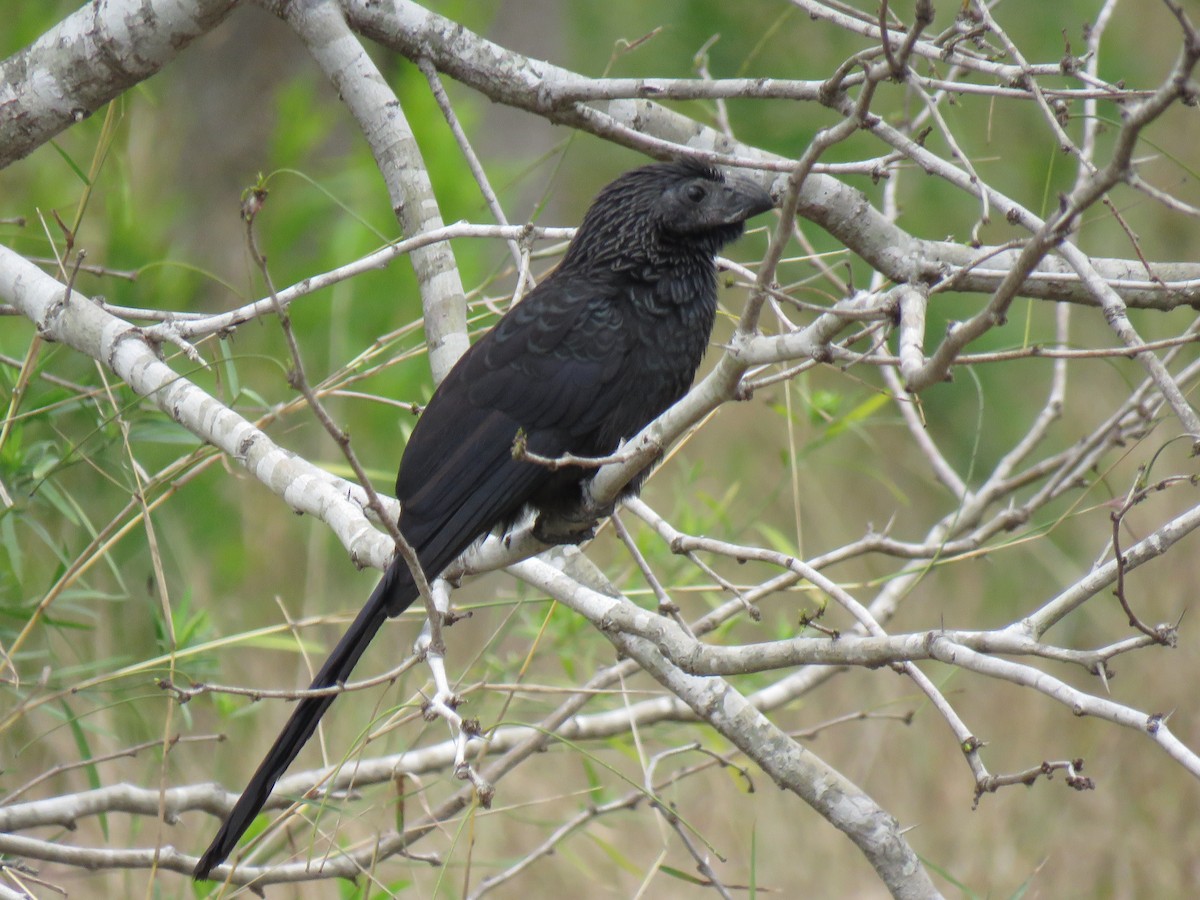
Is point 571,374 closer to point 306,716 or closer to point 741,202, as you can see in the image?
point 741,202

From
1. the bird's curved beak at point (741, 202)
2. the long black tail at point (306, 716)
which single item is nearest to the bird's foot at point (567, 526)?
the long black tail at point (306, 716)

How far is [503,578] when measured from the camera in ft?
24.8

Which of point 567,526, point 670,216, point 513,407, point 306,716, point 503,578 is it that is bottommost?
point 306,716

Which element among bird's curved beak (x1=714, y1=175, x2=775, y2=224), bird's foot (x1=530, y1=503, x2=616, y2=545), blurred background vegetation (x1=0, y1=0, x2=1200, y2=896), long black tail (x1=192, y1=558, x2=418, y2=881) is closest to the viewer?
long black tail (x1=192, y1=558, x2=418, y2=881)

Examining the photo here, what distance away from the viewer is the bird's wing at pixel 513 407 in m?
2.48

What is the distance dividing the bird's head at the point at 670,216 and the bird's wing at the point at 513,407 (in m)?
0.20

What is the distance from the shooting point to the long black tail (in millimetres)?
2145

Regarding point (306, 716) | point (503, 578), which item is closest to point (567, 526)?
point (306, 716)

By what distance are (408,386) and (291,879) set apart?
10.6 feet

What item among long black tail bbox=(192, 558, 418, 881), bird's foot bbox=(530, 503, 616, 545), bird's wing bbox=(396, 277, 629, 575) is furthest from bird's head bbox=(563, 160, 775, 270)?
long black tail bbox=(192, 558, 418, 881)

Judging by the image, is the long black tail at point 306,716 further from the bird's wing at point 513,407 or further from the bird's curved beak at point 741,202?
the bird's curved beak at point 741,202

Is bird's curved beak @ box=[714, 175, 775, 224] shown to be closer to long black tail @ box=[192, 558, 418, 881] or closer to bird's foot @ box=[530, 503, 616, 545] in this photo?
bird's foot @ box=[530, 503, 616, 545]

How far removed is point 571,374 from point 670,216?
0.50 metres

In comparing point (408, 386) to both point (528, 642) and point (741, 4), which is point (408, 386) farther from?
point (741, 4)
